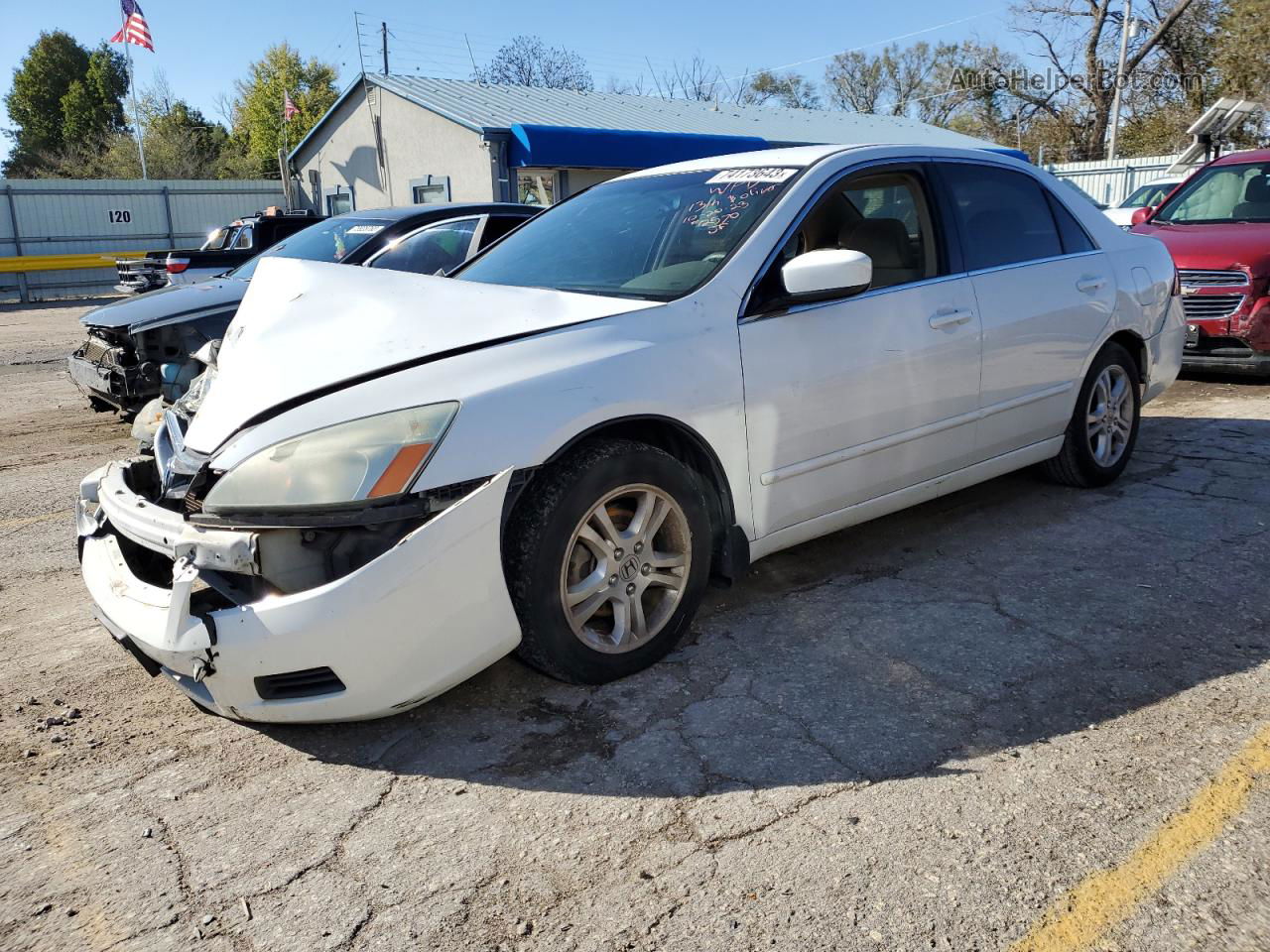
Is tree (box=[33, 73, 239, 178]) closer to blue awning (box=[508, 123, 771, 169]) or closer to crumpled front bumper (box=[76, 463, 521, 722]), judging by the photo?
blue awning (box=[508, 123, 771, 169])

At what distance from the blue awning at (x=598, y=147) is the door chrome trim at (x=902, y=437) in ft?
51.6

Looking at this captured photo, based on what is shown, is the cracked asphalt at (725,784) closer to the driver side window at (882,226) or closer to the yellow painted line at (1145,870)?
the yellow painted line at (1145,870)

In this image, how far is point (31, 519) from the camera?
16.8 feet

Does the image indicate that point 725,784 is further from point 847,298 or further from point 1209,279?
point 1209,279

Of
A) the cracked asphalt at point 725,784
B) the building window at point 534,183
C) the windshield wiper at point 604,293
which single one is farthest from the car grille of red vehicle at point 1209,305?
the building window at point 534,183

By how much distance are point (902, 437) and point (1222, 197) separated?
6.61 metres

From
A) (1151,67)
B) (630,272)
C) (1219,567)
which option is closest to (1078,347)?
(1219,567)

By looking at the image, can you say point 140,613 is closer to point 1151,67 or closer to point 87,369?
point 87,369

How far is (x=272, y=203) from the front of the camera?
2861cm

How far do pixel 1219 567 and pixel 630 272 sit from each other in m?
2.56

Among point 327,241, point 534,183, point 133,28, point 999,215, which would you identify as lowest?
point 999,215

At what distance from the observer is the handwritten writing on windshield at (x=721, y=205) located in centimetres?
351

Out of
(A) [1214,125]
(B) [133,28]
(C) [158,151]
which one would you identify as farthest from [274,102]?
(A) [1214,125]

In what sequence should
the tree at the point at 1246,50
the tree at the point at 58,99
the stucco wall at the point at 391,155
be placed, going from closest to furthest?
the stucco wall at the point at 391,155 → the tree at the point at 1246,50 → the tree at the point at 58,99
